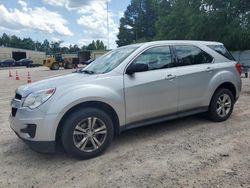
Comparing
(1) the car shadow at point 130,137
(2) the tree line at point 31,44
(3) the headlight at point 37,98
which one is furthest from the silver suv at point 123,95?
(2) the tree line at point 31,44

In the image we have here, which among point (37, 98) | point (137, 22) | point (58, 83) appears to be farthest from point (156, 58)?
point (137, 22)

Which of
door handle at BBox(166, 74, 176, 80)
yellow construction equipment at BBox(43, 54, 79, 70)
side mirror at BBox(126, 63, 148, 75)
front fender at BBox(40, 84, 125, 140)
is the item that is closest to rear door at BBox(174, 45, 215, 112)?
door handle at BBox(166, 74, 176, 80)

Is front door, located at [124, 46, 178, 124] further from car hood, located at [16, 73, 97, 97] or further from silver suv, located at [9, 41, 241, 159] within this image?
car hood, located at [16, 73, 97, 97]

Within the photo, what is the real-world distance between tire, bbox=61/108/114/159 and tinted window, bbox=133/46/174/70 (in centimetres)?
121

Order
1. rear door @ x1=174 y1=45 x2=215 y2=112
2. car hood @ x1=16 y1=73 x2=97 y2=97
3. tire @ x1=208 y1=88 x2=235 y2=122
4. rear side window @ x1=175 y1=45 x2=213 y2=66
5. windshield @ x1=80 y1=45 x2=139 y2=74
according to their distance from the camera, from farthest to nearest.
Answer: tire @ x1=208 y1=88 x2=235 y2=122 < rear side window @ x1=175 y1=45 x2=213 y2=66 < rear door @ x1=174 y1=45 x2=215 y2=112 < windshield @ x1=80 y1=45 x2=139 y2=74 < car hood @ x1=16 y1=73 x2=97 y2=97

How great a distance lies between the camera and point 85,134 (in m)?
4.19

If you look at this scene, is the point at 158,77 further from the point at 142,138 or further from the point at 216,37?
the point at 216,37

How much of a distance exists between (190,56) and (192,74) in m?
0.41

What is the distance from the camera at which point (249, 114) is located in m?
6.47

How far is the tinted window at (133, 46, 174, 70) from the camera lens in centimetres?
493

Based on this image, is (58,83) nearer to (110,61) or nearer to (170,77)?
(110,61)

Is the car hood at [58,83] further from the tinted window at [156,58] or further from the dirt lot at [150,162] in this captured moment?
the dirt lot at [150,162]

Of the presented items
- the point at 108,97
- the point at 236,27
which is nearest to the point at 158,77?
the point at 108,97

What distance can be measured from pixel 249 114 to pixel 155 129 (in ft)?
8.11
